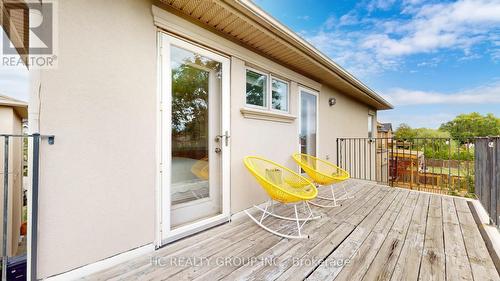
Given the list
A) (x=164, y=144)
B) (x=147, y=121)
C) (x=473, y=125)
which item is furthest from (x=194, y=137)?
(x=473, y=125)

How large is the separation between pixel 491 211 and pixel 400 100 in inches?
886

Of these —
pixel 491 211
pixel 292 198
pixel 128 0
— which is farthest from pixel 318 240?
pixel 128 0

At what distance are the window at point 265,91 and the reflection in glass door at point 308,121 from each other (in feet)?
2.07

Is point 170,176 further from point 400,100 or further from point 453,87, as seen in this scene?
point 453,87

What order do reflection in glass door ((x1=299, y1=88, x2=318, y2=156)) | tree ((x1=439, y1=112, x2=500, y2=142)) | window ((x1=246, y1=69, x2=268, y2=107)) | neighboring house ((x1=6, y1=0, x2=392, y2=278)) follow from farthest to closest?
tree ((x1=439, y1=112, x2=500, y2=142)) < reflection in glass door ((x1=299, y1=88, x2=318, y2=156)) < window ((x1=246, y1=69, x2=268, y2=107)) < neighboring house ((x1=6, y1=0, x2=392, y2=278))

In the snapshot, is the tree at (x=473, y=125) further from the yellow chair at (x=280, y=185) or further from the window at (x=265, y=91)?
the yellow chair at (x=280, y=185)

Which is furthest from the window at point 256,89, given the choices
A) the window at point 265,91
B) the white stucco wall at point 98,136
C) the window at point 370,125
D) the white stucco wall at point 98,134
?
the window at point 370,125

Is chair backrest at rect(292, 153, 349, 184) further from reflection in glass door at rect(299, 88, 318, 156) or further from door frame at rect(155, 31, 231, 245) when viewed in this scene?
door frame at rect(155, 31, 231, 245)

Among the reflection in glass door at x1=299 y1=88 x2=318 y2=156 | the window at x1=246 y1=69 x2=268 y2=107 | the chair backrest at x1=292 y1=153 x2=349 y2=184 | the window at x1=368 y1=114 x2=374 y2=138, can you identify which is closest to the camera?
the window at x1=246 y1=69 x2=268 y2=107

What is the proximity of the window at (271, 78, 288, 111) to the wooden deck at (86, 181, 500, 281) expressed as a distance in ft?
6.33

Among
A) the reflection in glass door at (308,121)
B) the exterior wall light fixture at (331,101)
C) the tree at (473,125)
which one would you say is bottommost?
the reflection in glass door at (308,121)

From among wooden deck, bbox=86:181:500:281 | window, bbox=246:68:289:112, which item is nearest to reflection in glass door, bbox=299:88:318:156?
window, bbox=246:68:289:112

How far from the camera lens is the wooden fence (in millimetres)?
2197

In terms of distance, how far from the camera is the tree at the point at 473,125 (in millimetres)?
28969
